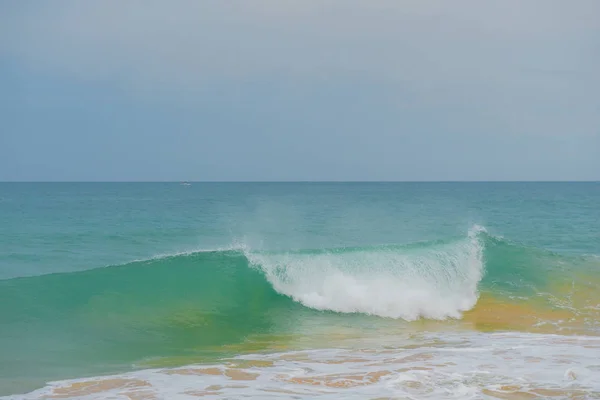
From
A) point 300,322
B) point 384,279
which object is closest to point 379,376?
point 300,322

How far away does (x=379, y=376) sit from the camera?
7.28 meters

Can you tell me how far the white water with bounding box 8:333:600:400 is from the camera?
6.69 metres

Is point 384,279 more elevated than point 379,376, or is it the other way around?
point 384,279

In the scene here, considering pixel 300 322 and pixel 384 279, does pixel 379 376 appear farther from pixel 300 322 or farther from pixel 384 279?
pixel 384 279

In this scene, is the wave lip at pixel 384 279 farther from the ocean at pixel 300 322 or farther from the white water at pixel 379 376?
the white water at pixel 379 376

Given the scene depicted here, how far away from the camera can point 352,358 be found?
825 cm

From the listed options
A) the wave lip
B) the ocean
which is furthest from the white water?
the wave lip

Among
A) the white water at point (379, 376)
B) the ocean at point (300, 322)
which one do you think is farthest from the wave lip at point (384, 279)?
the white water at point (379, 376)

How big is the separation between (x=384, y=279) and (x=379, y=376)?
20.2ft

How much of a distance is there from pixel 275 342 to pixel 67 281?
5.16 m

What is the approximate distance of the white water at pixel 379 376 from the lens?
263 inches

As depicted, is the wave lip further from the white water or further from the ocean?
the white water

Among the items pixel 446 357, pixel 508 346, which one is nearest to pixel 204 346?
pixel 446 357

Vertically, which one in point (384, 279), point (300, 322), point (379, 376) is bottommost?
point (379, 376)
